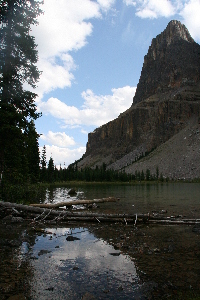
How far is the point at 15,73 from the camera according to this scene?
64.1ft

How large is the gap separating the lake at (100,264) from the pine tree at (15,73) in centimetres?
744

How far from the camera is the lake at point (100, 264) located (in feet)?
21.5

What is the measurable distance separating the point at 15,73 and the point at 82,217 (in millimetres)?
12523

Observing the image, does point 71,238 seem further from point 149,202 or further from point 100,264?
point 149,202

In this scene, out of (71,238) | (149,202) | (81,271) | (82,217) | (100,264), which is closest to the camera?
(81,271)

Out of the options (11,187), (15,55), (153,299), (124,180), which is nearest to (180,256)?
(153,299)

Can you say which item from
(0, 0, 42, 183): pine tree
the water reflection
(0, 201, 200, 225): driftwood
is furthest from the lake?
(0, 0, 42, 183): pine tree

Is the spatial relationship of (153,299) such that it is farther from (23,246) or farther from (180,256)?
(23,246)

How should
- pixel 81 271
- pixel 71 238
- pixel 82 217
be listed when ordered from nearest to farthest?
pixel 81 271
pixel 71 238
pixel 82 217

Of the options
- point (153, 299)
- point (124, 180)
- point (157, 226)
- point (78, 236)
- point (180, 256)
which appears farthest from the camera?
point (124, 180)

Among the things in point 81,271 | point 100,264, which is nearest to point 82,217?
point 100,264

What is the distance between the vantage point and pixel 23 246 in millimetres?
10766

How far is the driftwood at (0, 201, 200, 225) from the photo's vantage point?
1653 cm

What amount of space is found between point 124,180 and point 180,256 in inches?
6561
